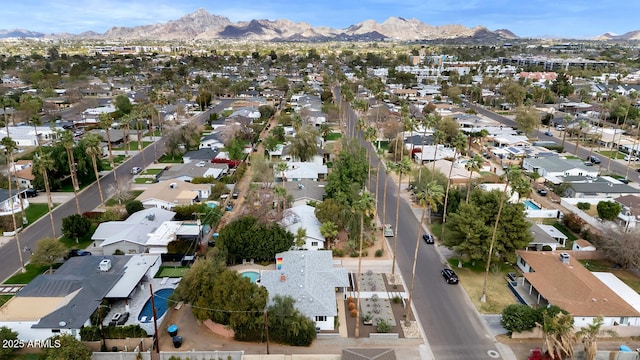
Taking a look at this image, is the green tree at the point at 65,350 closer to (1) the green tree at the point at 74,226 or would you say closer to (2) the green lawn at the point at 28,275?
(2) the green lawn at the point at 28,275

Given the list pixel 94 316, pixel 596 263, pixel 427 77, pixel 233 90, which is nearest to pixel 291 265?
pixel 94 316

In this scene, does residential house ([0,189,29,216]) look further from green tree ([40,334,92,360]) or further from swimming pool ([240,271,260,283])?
swimming pool ([240,271,260,283])

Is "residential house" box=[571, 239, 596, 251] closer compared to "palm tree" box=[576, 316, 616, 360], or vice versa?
"palm tree" box=[576, 316, 616, 360]

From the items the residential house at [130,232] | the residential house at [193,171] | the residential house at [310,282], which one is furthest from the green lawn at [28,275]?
the residential house at [193,171]

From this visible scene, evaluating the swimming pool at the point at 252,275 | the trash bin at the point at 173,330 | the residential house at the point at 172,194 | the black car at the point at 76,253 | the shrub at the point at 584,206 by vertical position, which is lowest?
the trash bin at the point at 173,330

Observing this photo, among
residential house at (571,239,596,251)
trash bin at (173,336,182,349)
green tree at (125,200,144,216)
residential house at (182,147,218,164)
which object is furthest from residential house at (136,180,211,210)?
residential house at (571,239,596,251)

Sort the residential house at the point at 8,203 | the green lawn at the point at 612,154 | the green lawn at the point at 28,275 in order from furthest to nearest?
the green lawn at the point at 612,154 → the residential house at the point at 8,203 → the green lawn at the point at 28,275
